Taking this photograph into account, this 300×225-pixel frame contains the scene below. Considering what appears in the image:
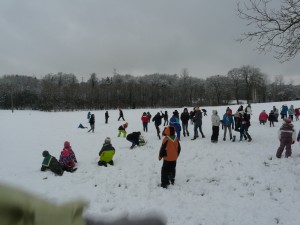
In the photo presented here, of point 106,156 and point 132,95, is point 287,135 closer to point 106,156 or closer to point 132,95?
point 106,156

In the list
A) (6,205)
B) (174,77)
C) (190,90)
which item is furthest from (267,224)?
(174,77)

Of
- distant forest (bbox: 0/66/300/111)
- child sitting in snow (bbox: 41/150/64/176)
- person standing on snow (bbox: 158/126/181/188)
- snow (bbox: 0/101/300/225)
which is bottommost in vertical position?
snow (bbox: 0/101/300/225)

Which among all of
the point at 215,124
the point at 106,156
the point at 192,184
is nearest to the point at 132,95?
the point at 215,124

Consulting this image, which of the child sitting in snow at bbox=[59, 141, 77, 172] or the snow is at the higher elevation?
the child sitting in snow at bbox=[59, 141, 77, 172]

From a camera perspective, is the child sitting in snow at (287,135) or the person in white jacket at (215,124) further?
the person in white jacket at (215,124)

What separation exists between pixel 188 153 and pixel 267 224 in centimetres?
776

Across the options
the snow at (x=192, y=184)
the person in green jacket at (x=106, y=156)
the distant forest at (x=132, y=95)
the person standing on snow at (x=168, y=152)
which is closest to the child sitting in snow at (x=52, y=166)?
the snow at (x=192, y=184)

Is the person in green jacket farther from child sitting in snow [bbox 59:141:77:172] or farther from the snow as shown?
child sitting in snow [bbox 59:141:77:172]

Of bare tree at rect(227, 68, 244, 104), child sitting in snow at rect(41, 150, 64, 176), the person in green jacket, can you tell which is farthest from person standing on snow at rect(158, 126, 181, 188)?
bare tree at rect(227, 68, 244, 104)

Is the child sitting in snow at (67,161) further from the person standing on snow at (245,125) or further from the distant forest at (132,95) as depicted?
the distant forest at (132,95)

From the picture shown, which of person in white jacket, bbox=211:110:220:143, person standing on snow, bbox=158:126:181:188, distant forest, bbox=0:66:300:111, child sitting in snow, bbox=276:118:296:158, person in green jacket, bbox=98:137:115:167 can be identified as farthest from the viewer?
distant forest, bbox=0:66:300:111

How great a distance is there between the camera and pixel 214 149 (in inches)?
584

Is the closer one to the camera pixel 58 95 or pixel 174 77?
pixel 58 95

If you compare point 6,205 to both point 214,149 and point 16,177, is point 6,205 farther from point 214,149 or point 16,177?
point 214,149
